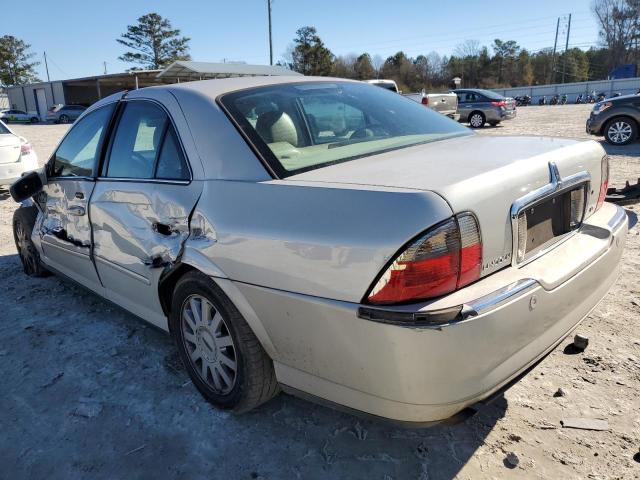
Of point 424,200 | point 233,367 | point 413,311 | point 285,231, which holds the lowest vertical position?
point 233,367

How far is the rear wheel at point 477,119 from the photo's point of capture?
1931 centimetres

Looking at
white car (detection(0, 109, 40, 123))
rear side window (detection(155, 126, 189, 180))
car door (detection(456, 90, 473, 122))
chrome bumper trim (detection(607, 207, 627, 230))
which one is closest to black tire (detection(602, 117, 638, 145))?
car door (detection(456, 90, 473, 122))

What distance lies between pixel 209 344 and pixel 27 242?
3.02m

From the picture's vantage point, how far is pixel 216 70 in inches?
325

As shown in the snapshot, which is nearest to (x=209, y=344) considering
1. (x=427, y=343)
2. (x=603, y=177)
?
(x=427, y=343)

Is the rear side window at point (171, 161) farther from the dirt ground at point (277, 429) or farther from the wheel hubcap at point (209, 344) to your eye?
the dirt ground at point (277, 429)

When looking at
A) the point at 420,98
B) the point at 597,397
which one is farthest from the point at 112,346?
the point at 420,98

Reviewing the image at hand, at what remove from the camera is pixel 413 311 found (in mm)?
1648

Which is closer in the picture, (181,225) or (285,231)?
(285,231)

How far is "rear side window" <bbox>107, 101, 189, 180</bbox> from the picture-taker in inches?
101

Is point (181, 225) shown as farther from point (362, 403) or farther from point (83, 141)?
point (83, 141)

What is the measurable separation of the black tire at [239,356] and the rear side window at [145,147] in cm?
54

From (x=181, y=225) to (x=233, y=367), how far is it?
0.72 m

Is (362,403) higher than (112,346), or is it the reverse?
(362,403)
